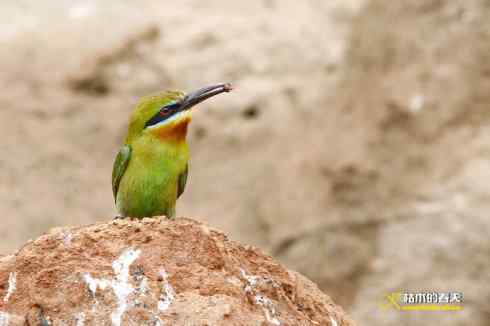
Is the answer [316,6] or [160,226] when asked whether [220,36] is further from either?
[160,226]

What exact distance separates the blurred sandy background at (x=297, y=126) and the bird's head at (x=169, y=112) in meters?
3.87

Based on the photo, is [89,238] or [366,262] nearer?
[89,238]

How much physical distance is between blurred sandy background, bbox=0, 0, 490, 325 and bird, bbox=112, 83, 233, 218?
3.77 m

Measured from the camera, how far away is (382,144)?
357 inches

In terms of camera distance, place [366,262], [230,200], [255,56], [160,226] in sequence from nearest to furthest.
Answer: [160,226] < [366,262] < [230,200] < [255,56]

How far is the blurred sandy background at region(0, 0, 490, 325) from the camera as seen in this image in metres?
8.62

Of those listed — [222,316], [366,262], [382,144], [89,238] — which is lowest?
[222,316]

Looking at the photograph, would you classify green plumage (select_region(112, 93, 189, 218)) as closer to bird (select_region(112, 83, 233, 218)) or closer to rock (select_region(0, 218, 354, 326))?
bird (select_region(112, 83, 233, 218))

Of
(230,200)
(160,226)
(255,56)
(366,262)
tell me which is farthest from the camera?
(255,56)

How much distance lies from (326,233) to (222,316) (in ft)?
17.5

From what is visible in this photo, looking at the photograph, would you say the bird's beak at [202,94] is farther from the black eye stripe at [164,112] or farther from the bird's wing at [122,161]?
the bird's wing at [122,161]

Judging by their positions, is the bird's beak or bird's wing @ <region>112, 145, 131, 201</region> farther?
bird's wing @ <region>112, 145, 131, 201</region>

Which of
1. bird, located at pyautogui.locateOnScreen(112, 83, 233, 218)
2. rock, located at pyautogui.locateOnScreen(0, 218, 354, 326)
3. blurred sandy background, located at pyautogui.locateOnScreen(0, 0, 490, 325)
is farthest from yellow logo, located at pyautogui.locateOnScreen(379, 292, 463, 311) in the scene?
rock, located at pyautogui.locateOnScreen(0, 218, 354, 326)

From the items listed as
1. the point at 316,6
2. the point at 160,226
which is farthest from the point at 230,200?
the point at 160,226
